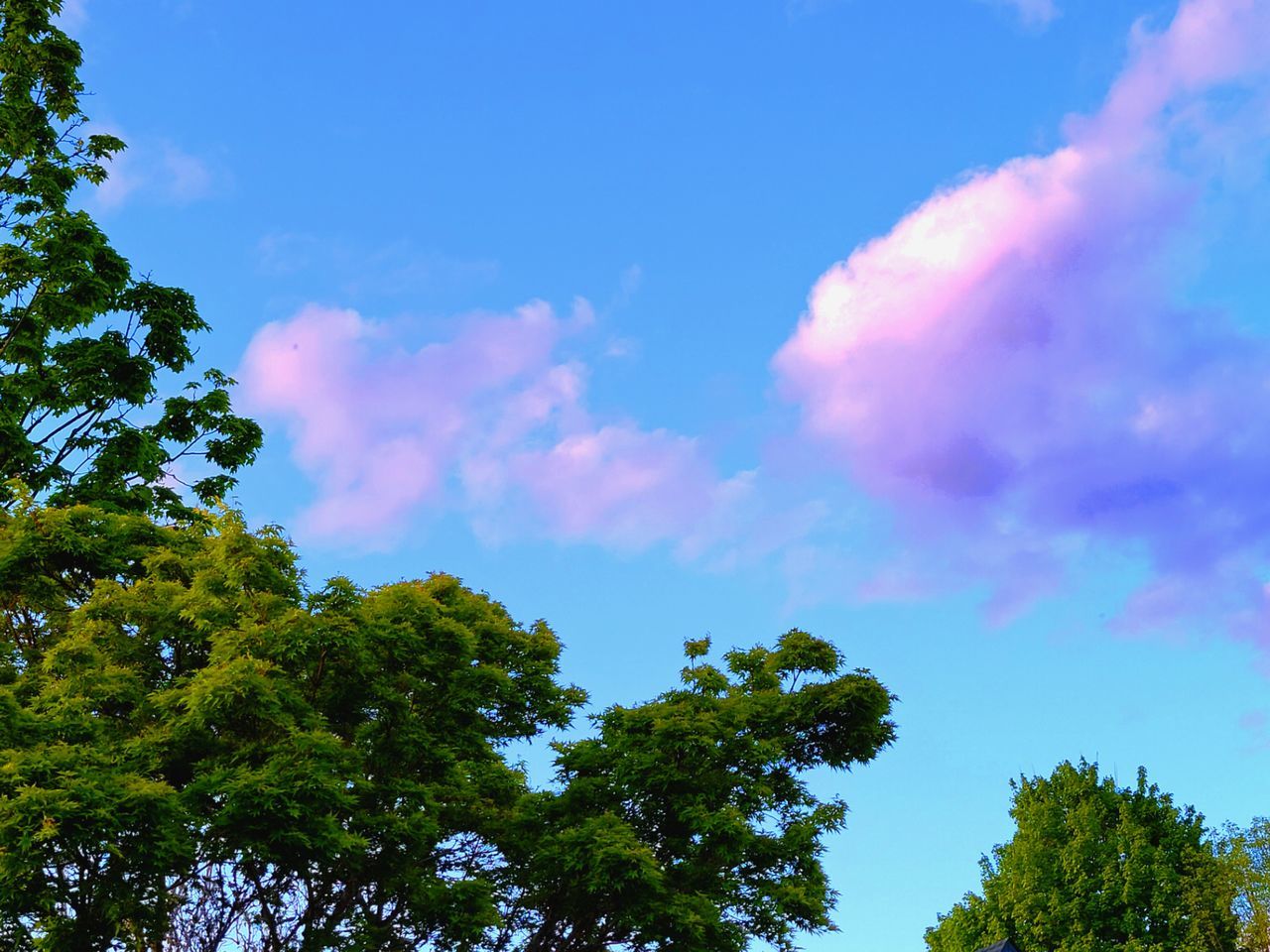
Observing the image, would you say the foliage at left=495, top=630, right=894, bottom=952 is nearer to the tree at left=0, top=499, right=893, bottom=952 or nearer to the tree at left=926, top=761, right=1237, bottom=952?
the tree at left=0, top=499, right=893, bottom=952

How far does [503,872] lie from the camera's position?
1009 inches

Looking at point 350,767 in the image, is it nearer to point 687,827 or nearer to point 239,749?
point 239,749

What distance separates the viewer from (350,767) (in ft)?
66.8

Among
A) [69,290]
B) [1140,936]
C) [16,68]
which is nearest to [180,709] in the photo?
[69,290]

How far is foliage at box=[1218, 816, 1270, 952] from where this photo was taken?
1858 inches

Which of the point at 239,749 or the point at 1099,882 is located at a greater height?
the point at 1099,882

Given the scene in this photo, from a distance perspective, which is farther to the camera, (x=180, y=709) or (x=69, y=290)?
(x=69, y=290)

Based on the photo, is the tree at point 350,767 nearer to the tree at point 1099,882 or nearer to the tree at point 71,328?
the tree at point 71,328

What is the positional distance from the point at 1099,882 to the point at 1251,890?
5863 millimetres

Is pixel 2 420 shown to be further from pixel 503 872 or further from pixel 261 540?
pixel 503 872

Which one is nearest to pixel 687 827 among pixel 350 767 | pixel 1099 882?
pixel 350 767

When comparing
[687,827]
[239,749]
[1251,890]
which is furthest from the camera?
[1251,890]

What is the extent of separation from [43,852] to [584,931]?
12.0 meters

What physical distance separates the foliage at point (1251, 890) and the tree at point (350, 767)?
29.8 meters
